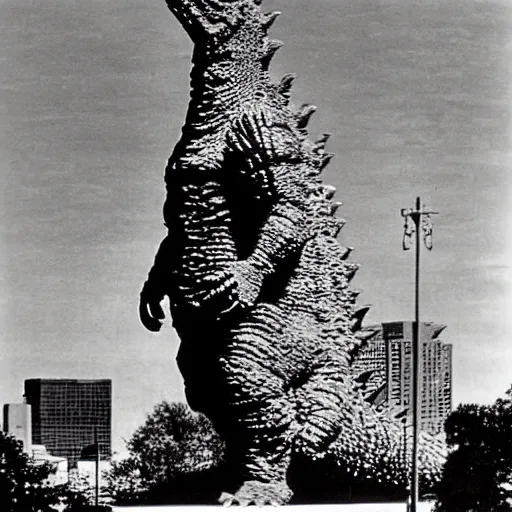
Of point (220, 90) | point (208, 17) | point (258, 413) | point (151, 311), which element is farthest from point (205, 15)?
point (258, 413)

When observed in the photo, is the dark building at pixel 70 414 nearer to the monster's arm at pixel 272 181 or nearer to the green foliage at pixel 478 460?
the monster's arm at pixel 272 181

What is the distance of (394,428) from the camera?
875 cm

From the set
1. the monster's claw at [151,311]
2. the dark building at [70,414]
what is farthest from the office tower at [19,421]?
the monster's claw at [151,311]

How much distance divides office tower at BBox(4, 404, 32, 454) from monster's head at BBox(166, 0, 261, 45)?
196 centimetres

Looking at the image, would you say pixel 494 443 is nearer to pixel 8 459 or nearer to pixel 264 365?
pixel 264 365

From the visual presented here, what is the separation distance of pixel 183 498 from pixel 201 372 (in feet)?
2.18

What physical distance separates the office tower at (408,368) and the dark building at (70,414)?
1.32m

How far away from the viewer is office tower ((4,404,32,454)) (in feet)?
26.6

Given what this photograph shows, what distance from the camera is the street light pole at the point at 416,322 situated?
8.37m

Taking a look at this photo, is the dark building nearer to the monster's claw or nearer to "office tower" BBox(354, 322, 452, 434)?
the monster's claw

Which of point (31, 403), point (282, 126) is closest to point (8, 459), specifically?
point (31, 403)

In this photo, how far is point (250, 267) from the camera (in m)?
7.97

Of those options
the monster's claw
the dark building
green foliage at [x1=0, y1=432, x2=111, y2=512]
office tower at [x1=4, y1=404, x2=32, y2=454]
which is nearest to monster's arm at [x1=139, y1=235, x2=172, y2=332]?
the monster's claw

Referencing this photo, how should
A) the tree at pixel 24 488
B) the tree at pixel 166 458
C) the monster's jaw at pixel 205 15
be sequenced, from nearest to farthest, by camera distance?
1. the tree at pixel 24 488
2. the monster's jaw at pixel 205 15
3. the tree at pixel 166 458
